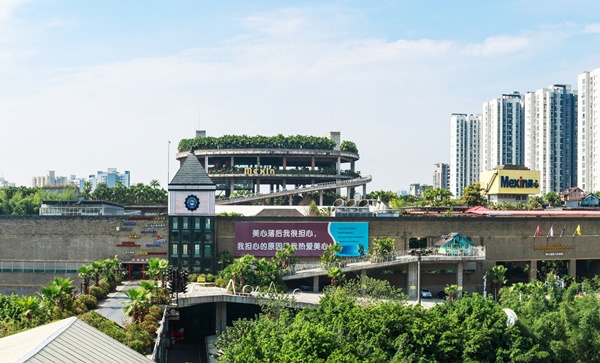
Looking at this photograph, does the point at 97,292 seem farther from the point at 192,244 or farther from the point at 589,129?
the point at 589,129

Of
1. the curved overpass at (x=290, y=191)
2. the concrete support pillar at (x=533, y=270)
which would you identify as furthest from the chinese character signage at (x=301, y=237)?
the curved overpass at (x=290, y=191)

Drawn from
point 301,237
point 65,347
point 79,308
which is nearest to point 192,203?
point 301,237

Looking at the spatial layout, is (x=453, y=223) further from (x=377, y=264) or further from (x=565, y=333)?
(x=565, y=333)

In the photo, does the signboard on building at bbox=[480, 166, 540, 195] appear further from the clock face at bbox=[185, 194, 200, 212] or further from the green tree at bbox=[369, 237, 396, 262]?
the clock face at bbox=[185, 194, 200, 212]

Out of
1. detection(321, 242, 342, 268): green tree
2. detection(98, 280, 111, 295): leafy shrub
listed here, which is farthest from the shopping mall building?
detection(98, 280, 111, 295): leafy shrub

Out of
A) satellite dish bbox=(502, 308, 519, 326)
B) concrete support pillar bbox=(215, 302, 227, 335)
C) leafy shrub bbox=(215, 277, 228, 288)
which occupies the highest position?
satellite dish bbox=(502, 308, 519, 326)

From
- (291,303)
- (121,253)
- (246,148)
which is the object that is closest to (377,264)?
(291,303)

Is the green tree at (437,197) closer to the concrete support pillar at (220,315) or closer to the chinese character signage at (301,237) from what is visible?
the chinese character signage at (301,237)

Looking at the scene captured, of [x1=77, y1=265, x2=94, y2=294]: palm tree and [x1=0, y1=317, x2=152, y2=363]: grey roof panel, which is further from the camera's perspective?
[x1=77, y1=265, x2=94, y2=294]: palm tree
